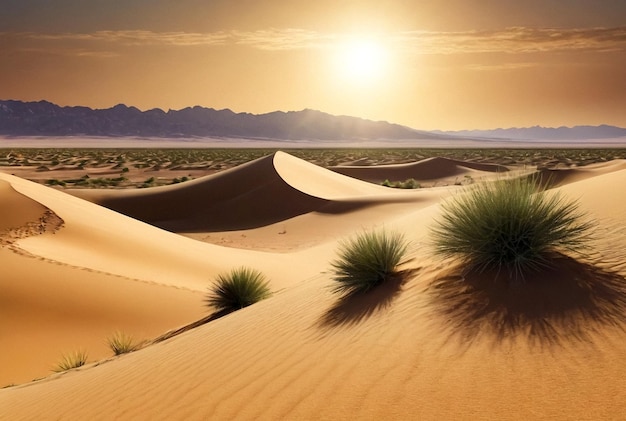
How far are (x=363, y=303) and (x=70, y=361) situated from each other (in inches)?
202

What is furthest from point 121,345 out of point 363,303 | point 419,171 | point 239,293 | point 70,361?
point 419,171

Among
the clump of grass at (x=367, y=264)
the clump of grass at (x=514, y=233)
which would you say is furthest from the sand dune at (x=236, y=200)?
the clump of grass at (x=514, y=233)

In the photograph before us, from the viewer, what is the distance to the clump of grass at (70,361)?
8.11 metres

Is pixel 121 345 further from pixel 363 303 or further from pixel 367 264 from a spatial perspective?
pixel 363 303

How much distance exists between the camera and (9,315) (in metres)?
9.55

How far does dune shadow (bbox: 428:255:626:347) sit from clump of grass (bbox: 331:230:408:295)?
3.24 feet

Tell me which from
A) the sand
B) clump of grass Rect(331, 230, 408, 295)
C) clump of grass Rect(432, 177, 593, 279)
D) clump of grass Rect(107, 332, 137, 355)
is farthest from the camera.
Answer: clump of grass Rect(107, 332, 137, 355)

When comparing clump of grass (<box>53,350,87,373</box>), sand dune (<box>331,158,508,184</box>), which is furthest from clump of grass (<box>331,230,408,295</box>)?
sand dune (<box>331,158,508,184</box>)

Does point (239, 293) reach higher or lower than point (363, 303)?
lower

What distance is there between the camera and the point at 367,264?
6.00 m

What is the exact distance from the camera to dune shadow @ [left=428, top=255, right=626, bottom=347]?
3838 mm

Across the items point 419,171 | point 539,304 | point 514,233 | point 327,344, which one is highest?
point 514,233

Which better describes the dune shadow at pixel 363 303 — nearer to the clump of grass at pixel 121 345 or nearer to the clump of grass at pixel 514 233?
the clump of grass at pixel 514 233

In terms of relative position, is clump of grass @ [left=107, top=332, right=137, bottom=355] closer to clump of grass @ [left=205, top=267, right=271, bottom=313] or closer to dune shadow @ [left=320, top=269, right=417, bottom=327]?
clump of grass @ [left=205, top=267, right=271, bottom=313]
